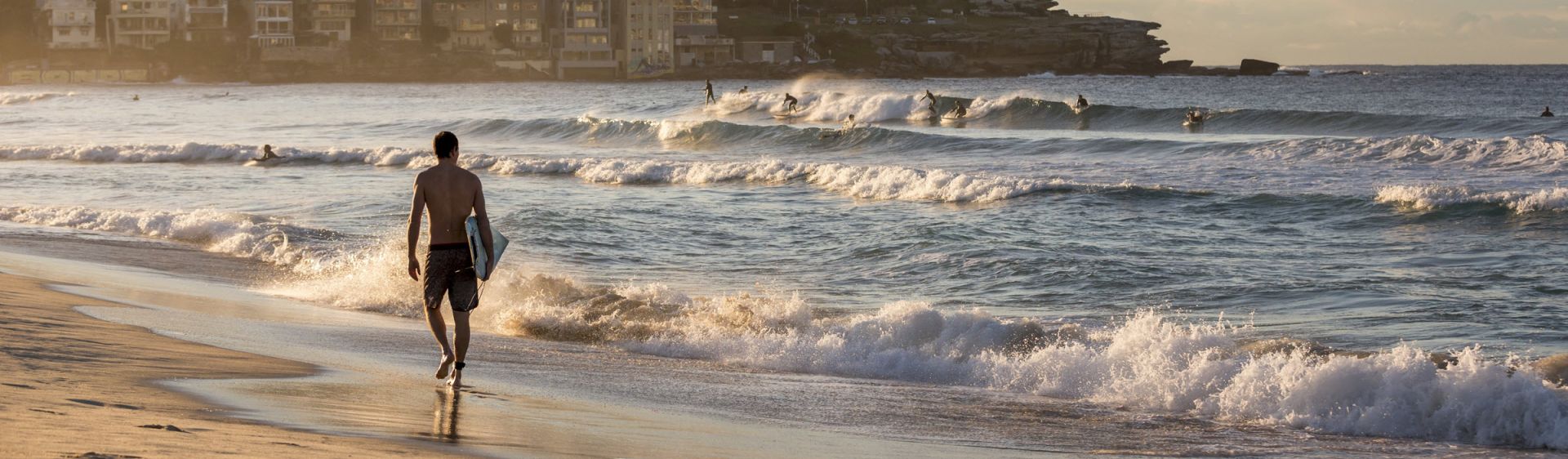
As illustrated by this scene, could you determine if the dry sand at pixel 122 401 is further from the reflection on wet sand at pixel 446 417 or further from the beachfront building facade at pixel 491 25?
the beachfront building facade at pixel 491 25

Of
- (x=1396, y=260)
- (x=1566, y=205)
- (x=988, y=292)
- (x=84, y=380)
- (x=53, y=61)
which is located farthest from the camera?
(x=53, y=61)

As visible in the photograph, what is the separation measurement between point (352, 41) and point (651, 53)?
2927 centimetres

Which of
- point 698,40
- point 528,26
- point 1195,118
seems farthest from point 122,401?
point 698,40

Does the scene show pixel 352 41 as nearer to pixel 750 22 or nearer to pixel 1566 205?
pixel 750 22

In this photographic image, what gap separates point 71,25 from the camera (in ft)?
438

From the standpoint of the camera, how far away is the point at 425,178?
24.8 feet

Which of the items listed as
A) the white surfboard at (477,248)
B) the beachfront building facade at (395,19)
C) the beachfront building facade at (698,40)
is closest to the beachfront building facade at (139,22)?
the beachfront building facade at (395,19)

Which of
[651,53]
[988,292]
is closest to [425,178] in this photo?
[988,292]

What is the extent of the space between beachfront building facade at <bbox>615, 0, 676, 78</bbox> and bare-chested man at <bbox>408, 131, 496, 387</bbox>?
124 metres

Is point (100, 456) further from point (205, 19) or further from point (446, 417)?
point (205, 19)

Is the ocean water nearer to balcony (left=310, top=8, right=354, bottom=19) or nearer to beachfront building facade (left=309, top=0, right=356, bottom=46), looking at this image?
beachfront building facade (left=309, top=0, right=356, bottom=46)

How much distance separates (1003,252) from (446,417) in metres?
8.62

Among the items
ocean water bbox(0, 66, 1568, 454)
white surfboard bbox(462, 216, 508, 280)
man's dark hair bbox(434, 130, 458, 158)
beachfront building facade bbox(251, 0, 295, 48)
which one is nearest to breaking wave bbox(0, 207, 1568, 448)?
ocean water bbox(0, 66, 1568, 454)

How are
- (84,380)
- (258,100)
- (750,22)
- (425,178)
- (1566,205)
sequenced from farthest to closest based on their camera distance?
(750,22) < (258,100) < (1566,205) < (425,178) < (84,380)
